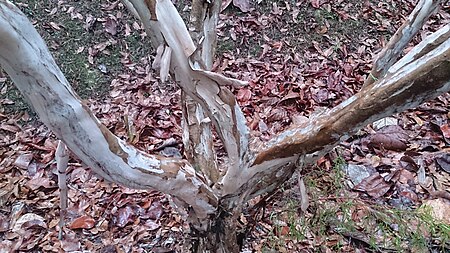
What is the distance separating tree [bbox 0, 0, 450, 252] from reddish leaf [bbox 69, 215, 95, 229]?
0.60m

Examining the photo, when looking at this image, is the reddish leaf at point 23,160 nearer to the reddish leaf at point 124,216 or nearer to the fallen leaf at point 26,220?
the fallen leaf at point 26,220

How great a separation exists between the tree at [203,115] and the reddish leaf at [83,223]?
0.60m

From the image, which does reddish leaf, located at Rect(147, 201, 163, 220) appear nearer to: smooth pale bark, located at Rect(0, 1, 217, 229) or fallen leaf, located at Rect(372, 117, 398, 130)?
smooth pale bark, located at Rect(0, 1, 217, 229)

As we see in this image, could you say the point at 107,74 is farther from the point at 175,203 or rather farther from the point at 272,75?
the point at 175,203

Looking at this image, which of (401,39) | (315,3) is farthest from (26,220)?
(315,3)

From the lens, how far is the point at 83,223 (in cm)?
184

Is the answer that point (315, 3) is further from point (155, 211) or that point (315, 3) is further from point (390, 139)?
point (155, 211)

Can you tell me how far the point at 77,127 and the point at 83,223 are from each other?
0.99 m

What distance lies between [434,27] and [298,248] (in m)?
2.07

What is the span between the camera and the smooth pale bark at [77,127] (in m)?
0.83

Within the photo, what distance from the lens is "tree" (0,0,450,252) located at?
2.89 feet

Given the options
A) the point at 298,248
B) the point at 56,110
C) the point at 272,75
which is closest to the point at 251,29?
the point at 272,75

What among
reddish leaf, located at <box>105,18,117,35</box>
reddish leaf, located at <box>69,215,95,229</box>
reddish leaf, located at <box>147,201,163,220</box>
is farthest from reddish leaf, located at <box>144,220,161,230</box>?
reddish leaf, located at <box>105,18,117,35</box>

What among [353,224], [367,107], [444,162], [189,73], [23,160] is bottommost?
[444,162]
